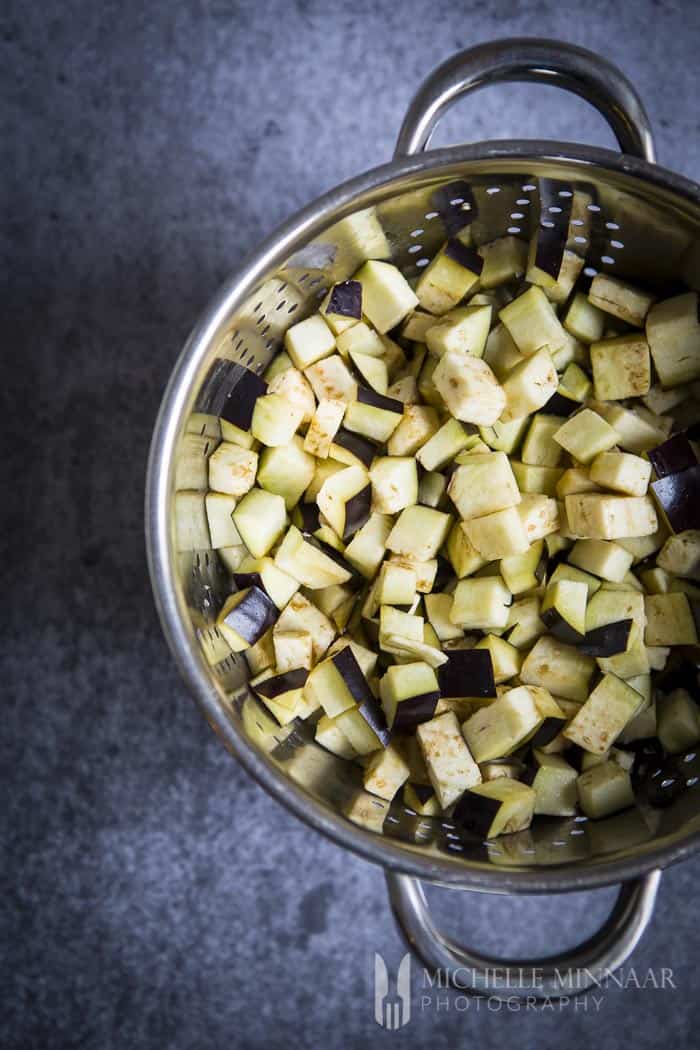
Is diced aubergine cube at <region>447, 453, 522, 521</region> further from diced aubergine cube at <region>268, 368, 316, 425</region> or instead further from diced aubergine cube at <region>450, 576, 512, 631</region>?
diced aubergine cube at <region>268, 368, 316, 425</region>

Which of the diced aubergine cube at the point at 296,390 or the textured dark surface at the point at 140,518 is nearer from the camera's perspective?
the diced aubergine cube at the point at 296,390

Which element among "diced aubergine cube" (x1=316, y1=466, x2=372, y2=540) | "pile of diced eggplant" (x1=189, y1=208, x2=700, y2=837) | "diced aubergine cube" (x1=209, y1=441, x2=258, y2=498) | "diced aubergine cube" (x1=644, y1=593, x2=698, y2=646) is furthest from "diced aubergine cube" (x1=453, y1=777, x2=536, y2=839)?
"diced aubergine cube" (x1=209, y1=441, x2=258, y2=498)

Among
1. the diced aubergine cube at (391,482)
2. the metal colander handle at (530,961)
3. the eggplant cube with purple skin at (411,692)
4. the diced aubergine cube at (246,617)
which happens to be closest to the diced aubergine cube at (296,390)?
the diced aubergine cube at (391,482)

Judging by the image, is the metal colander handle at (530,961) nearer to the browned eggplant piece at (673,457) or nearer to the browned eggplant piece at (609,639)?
the browned eggplant piece at (609,639)

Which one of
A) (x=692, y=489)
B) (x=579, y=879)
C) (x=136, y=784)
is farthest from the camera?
(x=136, y=784)

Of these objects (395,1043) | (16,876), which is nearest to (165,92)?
(16,876)

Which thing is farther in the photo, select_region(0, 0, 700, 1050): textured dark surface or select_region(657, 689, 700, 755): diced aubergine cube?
select_region(0, 0, 700, 1050): textured dark surface

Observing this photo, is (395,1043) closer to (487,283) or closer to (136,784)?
(136,784)
